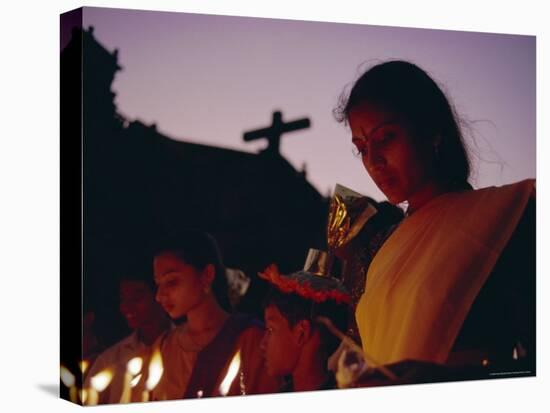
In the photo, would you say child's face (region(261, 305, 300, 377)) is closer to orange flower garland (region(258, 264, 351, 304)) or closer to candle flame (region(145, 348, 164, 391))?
orange flower garland (region(258, 264, 351, 304))

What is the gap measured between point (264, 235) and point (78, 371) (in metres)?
1.43

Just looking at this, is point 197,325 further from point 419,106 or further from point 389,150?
point 419,106

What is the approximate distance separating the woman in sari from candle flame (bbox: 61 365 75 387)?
188cm

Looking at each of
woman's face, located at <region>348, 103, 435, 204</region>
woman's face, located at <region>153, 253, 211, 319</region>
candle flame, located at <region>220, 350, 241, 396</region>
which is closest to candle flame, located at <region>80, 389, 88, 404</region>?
woman's face, located at <region>153, 253, 211, 319</region>

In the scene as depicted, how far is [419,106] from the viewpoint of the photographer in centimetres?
944

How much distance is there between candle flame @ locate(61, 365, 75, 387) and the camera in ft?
28.3

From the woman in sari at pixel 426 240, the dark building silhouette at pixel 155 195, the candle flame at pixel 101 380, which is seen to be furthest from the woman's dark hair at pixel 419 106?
the candle flame at pixel 101 380

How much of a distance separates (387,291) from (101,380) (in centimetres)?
197

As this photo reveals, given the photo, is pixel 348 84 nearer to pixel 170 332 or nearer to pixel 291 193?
pixel 291 193

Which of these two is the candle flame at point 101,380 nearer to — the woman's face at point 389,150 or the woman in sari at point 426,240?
the woman in sari at point 426,240

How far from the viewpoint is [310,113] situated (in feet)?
30.1

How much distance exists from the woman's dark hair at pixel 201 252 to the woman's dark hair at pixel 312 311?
0.32m

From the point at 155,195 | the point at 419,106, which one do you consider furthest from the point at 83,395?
the point at 419,106

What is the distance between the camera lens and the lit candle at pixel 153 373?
28.5 ft
